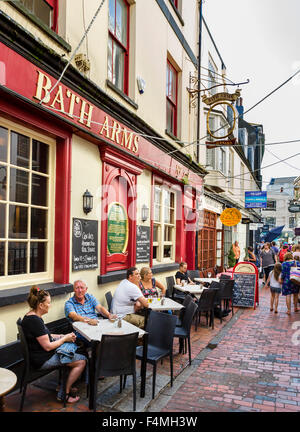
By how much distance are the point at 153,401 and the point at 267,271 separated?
11957 millimetres

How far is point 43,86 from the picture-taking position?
188 inches

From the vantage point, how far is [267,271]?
1498cm

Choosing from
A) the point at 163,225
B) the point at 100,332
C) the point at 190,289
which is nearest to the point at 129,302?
the point at 100,332

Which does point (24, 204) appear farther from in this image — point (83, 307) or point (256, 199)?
point (256, 199)

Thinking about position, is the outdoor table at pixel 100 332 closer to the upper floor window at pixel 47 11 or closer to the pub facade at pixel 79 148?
the pub facade at pixel 79 148

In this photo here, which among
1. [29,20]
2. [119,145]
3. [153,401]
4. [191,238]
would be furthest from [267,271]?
[29,20]

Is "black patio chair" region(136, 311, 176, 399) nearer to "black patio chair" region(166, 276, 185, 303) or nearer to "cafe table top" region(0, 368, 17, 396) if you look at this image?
"cafe table top" region(0, 368, 17, 396)

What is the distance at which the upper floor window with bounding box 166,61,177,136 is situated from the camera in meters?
10.5

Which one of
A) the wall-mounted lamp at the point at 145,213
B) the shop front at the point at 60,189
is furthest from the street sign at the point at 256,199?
the shop front at the point at 60,189

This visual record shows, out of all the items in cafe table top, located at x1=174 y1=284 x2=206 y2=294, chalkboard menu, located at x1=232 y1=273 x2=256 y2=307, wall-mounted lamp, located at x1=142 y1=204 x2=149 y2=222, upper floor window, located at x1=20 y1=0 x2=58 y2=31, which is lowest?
chalkboard menu, located at x1=232 y1=273 x2=256 y2=307

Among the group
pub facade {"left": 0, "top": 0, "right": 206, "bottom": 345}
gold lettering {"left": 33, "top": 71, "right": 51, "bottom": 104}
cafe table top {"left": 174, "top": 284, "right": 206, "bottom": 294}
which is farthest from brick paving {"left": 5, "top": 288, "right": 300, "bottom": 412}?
gold lettering {"left": 33, "top": 71, "right": 51, "bottom": 104}

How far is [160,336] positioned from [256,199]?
15.7 m

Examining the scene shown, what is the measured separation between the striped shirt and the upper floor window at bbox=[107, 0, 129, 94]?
4433mm
